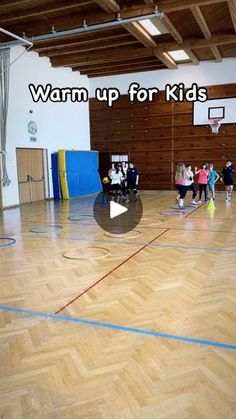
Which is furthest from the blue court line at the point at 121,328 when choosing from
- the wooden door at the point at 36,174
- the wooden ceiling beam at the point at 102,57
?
the wooden ceiling beam at the point at 102,57

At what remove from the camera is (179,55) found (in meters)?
14.7

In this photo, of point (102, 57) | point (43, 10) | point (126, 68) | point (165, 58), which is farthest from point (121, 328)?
point (126, 68)

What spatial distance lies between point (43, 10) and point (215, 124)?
350 inches

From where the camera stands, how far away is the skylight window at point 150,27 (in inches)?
434

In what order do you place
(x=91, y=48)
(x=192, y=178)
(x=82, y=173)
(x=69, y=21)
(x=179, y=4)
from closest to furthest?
(x=179, y=4)
(x=69, y=21)
(x=192, y=178)
(x=91, y=48)
(x=82, y=173)

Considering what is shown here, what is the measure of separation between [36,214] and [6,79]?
496 centimetres

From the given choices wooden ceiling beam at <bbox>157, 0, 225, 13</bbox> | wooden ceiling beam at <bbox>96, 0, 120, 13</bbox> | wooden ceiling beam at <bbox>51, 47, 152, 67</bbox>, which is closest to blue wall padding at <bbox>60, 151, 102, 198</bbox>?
wooden ceiling beam at <bbox>51, 47, 152, 67</bbox>

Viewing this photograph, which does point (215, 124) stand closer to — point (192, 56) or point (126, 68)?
point (192, 56)

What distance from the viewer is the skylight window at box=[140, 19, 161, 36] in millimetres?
11012

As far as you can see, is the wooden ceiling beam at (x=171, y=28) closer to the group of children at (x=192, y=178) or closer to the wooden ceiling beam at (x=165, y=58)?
the wooden ceiling beam at (x=165, y=58)

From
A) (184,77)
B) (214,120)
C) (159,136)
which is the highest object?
(184,77)

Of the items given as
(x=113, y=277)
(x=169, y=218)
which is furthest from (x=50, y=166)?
(x=113, y=277)

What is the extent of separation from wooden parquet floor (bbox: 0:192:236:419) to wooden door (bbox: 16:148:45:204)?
727 centimetres

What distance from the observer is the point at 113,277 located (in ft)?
15.0
